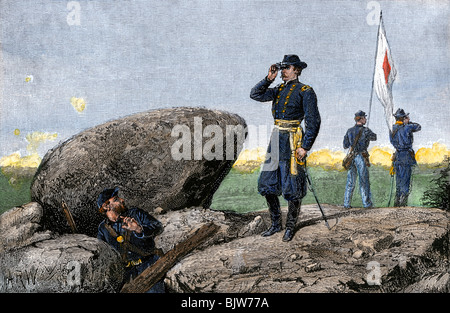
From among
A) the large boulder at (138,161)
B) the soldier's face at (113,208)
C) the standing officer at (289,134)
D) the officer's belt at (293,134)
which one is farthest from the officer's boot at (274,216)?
the soldier's face at (113,208)

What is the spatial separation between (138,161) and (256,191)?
4.33 feet

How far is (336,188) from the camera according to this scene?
16.7 feet

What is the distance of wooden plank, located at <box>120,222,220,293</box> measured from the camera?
3736mm

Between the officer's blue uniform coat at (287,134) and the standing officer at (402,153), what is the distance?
126cm

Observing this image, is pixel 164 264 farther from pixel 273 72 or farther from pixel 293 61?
pixel 293 61

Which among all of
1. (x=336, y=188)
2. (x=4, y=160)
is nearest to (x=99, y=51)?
(x=4, y=160)

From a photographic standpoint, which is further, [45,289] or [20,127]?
[20,127]

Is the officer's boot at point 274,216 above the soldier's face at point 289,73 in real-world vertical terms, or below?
below

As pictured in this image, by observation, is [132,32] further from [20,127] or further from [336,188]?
[336,188]

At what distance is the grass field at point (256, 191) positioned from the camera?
4.61 meters

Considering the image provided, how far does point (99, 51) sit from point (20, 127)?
1.15m

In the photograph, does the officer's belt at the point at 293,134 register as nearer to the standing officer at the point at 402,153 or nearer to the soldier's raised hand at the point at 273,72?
the soldier's raised hand at the point at 273,72

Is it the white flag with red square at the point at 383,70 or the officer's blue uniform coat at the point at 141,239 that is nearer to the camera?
the officer's blue uniform coat at the point at 141,239

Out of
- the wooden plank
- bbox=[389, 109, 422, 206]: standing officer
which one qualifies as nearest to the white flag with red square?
bbox=[389, 109, 422, 206]: standing officer
